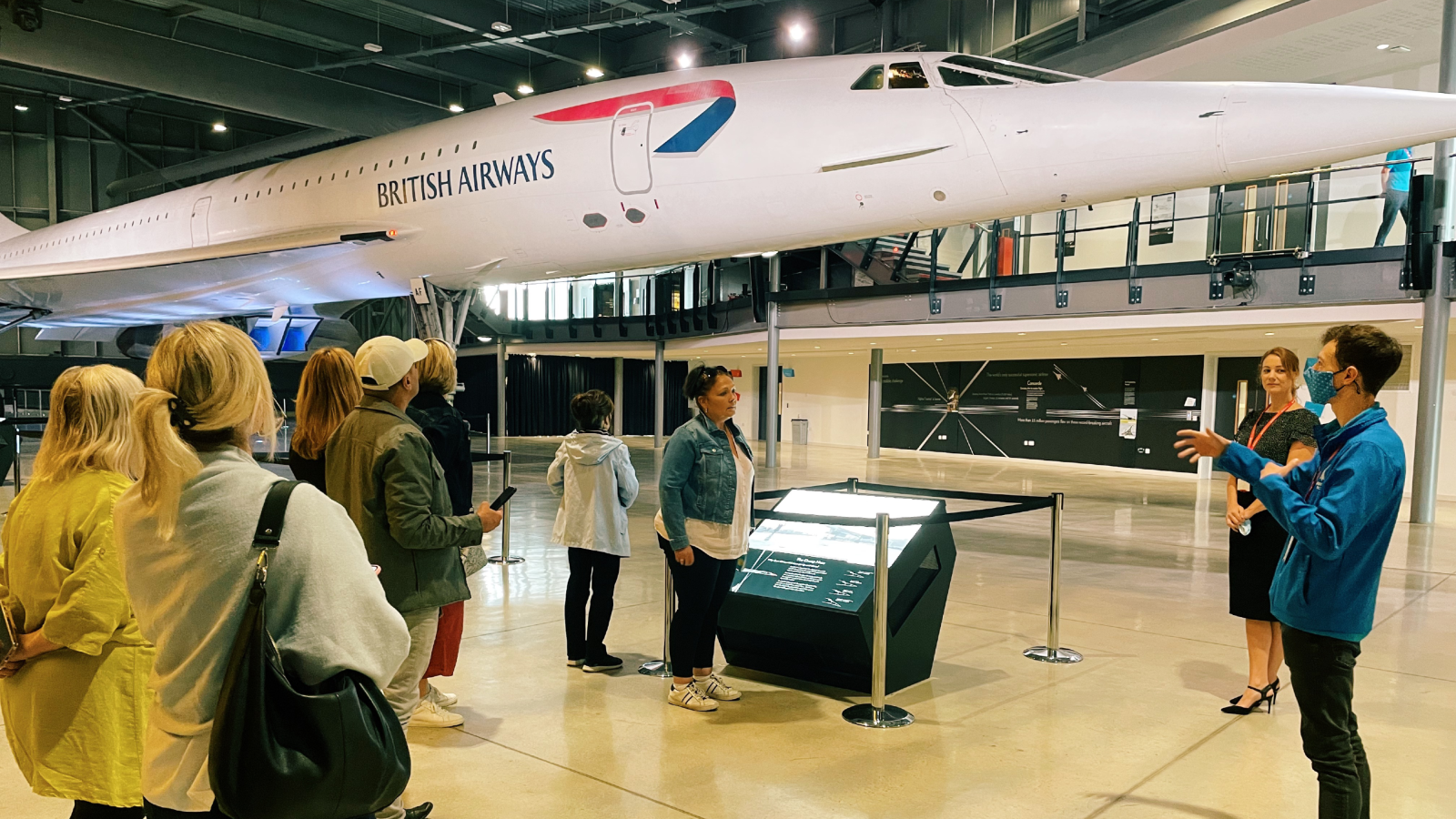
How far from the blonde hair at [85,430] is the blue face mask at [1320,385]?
347 cm

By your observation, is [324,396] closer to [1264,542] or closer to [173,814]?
[173,814]

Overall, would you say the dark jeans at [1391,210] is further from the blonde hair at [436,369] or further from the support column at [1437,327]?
the blonde hair at [436,369]

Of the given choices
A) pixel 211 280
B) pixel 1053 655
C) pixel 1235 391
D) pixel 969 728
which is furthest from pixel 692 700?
pixel 1235 391

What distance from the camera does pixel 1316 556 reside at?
2797mm

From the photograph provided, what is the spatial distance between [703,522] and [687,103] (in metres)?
4.02

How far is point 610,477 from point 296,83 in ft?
43.3

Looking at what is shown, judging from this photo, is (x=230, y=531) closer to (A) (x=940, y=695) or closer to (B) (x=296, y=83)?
(A) (x=940, y=695)

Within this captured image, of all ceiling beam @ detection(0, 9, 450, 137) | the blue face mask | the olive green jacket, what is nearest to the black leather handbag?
the olive green jacket

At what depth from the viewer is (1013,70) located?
6.24m

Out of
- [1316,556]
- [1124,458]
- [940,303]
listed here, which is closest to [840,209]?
[1316,556]

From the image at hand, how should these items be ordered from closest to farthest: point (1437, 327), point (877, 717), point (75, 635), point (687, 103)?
point (75, 635) < point (877, 717) < point (687, 103) < point (1437, 327)

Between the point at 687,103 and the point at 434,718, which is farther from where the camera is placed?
the point at 687,103

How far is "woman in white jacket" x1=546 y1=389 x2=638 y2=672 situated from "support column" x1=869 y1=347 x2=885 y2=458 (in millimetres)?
16226

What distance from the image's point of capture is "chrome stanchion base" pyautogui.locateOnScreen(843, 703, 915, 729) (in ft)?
13.7
